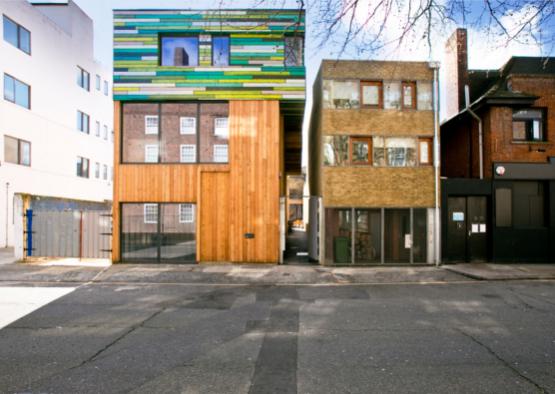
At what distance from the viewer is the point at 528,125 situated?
14688 mm

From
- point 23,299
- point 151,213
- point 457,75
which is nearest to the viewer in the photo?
point 23,299

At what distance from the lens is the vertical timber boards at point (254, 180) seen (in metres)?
13.6

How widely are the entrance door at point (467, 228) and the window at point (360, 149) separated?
12.9ft

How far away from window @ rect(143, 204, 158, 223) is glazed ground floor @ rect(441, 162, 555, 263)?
457 inches

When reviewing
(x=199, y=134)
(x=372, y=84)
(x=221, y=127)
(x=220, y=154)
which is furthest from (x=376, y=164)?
(x=199, y=134)

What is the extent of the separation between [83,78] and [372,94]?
80.4 feet

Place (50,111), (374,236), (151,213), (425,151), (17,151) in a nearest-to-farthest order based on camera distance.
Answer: (151,213) → (374,236) → (425,151) → (17,151) → (50,111)

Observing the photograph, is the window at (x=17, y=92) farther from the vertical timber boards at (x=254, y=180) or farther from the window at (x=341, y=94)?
Result: the window at (x=341, y=94)

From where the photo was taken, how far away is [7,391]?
4.04m

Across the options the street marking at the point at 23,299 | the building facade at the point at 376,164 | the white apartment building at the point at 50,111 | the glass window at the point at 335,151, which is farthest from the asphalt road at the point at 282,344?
the white apartment building at the point at 50,111

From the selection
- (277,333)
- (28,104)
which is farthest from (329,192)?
(28,104)

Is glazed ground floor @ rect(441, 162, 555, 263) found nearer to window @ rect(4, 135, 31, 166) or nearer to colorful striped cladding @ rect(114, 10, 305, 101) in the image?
colorful striped cladding @ rect(114, 10, 305, 101)

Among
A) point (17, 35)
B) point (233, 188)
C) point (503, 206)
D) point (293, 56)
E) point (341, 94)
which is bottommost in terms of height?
point (503, 206)

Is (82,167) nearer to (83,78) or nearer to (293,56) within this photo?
(83,78)
